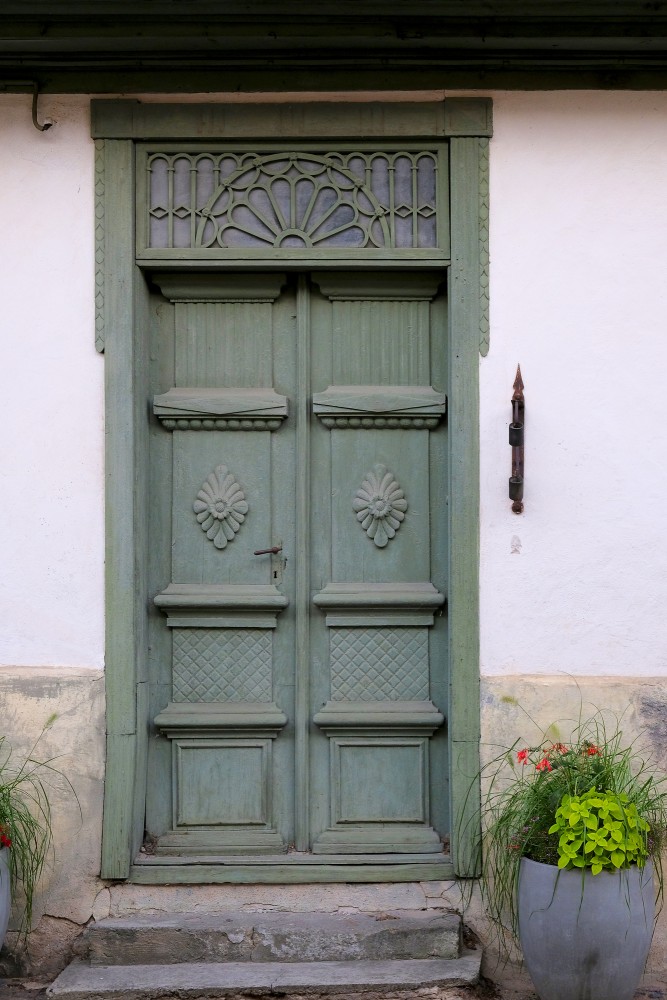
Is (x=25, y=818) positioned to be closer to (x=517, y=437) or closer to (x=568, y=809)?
(x=568, y=809)

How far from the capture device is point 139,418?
3.82 meters

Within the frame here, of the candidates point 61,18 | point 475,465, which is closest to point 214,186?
point 61,18

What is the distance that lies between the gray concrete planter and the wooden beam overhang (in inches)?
118

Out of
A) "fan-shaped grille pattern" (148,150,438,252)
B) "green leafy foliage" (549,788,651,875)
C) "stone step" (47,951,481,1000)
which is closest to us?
"green leafy foliage" (549,788,651,875)

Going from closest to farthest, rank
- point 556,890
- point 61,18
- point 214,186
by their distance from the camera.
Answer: point 556,890 → point 61,18 → point 214,186

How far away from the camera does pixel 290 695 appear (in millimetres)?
3930

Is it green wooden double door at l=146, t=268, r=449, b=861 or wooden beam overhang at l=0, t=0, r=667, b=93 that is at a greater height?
wooden beam overhang at l=0, t=0, r=667, b=93

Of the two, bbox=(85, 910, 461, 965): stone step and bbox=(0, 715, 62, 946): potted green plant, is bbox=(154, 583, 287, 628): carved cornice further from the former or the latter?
bbox=(85, 910, 461, 965): stone step

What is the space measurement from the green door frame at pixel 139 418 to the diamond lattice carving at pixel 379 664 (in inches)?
8.3

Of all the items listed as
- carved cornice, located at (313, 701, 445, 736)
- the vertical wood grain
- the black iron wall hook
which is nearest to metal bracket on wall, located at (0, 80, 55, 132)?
the black iron wall hook

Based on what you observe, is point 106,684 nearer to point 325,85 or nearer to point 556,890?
point 556,890

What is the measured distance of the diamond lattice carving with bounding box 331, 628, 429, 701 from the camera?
391 cm

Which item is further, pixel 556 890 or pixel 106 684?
pixel 106 684

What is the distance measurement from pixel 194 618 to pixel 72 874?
1093 millimetres
